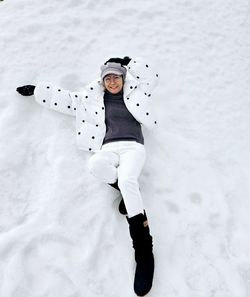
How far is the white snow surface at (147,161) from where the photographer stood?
11.3 feet

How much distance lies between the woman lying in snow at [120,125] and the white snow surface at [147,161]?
188mm

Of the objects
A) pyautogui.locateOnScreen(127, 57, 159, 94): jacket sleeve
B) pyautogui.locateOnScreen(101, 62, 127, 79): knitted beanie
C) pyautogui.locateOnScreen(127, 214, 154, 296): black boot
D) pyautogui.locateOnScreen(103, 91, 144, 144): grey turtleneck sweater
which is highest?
pyautogui.locateOnScreen(101, 62, 127, 79): knitted beanie

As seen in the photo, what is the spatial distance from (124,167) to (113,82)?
990mm

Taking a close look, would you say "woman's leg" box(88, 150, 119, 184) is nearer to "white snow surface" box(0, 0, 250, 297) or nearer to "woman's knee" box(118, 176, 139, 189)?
"woman's knee" box(118, 176, 139, 189)

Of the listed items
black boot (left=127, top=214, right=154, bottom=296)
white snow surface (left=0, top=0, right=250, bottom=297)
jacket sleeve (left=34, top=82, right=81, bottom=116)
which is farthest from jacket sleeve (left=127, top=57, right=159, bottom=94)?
black boot (left=127, top=214, right=154, bottom=296)

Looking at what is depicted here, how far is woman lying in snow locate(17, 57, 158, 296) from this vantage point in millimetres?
3428

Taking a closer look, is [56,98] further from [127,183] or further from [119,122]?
[127,183]

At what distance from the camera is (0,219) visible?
144 inches

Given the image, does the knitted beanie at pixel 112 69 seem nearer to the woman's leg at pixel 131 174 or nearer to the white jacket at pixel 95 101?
Result: the white jacket at pixel 95 101

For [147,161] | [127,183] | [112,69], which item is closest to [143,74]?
[112,69]

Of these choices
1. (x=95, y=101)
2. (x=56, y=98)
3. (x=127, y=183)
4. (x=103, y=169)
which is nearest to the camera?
(x=127, y=183)

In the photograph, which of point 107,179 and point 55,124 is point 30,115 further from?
point 107,179

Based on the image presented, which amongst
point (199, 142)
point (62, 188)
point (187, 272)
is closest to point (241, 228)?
point (187, 272)

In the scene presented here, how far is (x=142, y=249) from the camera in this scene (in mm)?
3404
